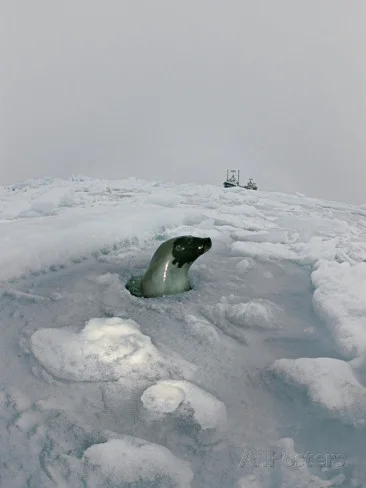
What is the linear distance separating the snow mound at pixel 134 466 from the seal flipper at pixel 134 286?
203 centimetres

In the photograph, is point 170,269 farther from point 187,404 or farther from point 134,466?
point 134,466

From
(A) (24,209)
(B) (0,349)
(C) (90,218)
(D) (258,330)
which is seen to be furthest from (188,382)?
(A) (24,209)

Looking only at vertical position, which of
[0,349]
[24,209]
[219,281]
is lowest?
[24,209]

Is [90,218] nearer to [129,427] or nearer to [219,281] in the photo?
[219,281]

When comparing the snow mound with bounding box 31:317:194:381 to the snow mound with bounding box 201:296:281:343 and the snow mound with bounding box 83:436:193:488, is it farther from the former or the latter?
the snow mound with bounding box 201:296:281:343

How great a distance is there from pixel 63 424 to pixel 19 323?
129cm

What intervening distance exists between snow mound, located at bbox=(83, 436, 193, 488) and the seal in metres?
1.95

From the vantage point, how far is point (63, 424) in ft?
5.85

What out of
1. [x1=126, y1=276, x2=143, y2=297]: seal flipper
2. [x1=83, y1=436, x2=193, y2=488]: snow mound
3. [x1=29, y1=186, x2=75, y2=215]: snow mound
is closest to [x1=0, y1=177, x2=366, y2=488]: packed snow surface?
[x1=83, y1=436, x2=193, y2=488]: snow mound

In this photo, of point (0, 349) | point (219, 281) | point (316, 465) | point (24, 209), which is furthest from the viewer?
point (24, 209)

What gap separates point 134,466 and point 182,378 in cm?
65

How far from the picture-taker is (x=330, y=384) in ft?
6.73

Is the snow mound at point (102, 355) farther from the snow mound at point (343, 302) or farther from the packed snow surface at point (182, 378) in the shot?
the snow mound at point (343, 302)

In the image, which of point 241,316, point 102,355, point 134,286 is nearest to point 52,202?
point 134,286
